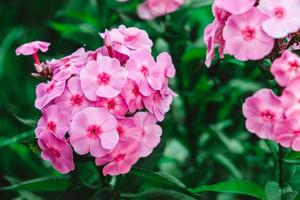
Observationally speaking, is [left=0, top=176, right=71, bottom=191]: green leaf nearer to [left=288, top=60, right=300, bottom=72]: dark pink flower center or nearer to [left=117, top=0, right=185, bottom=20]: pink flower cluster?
[left=117, top=0, right=185, bottom=20]: pink flower cluster

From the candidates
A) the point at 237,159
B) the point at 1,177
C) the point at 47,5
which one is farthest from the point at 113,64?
the point at 47,5

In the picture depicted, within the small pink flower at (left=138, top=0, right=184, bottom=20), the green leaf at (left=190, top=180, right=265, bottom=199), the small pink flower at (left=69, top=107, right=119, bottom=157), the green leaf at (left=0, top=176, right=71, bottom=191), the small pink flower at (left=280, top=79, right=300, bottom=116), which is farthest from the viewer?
the small pink flower at (left=138, top=0, right=184, bottom=20)

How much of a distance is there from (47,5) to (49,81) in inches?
80.0

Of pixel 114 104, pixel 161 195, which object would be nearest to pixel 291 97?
pixel 114 104

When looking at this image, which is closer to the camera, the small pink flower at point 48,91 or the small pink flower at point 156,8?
the small pink flower at point 48,91

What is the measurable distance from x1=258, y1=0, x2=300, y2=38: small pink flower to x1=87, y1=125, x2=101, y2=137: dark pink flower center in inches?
14.4

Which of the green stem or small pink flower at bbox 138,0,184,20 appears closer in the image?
the green stem

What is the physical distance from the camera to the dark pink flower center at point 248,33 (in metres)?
1.14

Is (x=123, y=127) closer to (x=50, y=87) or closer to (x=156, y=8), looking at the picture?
(x=50, y=87)

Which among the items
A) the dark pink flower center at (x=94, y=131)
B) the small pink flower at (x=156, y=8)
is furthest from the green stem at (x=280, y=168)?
the small pink flower at (x=156, y=8)

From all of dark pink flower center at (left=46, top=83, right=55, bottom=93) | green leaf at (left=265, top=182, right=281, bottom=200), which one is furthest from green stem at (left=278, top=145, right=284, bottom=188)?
dark pink flower center at (left=46, top=83, right=55, bottom=93)

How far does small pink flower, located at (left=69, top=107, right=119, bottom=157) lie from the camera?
3.99ft

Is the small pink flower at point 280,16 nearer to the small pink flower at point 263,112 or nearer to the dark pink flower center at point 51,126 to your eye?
the small pink flower at point 263,112

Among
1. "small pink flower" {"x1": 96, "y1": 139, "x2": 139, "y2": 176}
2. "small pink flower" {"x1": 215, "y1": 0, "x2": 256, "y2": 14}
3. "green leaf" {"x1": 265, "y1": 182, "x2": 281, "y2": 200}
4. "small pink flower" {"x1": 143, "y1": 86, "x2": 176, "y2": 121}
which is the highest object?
"small pink flower" {"x1": 215, "y1": 0, "x2": 256, "y2": 14}
